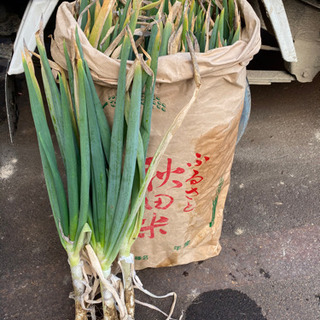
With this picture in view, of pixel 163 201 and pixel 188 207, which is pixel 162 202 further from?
pixel 188 207

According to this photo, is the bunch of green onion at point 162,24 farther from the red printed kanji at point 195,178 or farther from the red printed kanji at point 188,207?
the red printed kanji at point 188,207

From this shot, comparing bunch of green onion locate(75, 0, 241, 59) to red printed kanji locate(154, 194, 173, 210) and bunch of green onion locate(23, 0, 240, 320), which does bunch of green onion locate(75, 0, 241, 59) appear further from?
red printed kanji locate(154, 194, 173, 210)

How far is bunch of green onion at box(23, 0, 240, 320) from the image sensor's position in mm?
1106

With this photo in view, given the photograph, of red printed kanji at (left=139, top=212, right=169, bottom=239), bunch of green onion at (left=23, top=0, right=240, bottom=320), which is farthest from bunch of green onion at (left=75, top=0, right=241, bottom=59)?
red printed kanji at (left=139, top=212, right=169, bottom=239)

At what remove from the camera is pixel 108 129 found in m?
1.20

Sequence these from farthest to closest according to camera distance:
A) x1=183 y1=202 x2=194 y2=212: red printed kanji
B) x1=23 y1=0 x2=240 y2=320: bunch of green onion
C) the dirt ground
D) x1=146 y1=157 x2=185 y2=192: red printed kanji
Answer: the dirt ground
x1=183 y1=202 x2=194 y2=212: red printed kanji
x1=146 y1=157 x2=185 y2=192: red printed kanji
x1=23 y1=0 x2=240 y2=320: bunch of green onion

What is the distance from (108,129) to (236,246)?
100cm

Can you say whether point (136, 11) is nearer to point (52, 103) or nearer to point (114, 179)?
point (52, 103)

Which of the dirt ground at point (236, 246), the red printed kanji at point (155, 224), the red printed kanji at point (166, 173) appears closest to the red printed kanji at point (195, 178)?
the red printed kanji at point (166, 173)

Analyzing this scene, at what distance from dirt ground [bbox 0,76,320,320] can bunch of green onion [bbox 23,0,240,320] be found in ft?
1.18

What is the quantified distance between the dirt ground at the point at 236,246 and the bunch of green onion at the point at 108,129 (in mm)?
359

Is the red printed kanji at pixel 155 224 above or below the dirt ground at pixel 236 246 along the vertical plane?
above

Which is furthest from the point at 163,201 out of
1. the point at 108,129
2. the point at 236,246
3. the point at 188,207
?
the point at 236,246

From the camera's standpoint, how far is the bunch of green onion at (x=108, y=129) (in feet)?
3.63
